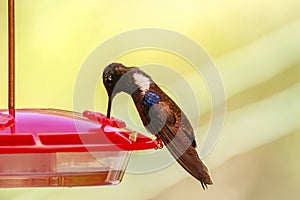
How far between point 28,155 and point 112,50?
0.89 metres

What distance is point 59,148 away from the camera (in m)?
0.64

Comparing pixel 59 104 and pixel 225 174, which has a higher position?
pixel 59 104

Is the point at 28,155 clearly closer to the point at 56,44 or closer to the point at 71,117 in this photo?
the point at 71,117

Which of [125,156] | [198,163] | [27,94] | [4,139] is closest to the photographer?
[4,139]

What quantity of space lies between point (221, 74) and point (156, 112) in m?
0.74

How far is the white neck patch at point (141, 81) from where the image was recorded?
890mm

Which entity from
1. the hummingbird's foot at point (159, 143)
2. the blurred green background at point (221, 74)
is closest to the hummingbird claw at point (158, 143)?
the hummingbird's foot at point (159, 143)

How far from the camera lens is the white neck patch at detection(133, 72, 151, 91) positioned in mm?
890

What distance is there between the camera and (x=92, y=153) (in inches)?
27.0

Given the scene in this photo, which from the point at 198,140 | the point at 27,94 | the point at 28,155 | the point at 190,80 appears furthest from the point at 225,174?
the point at 28,155

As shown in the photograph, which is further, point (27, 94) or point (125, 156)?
point (27, 94)

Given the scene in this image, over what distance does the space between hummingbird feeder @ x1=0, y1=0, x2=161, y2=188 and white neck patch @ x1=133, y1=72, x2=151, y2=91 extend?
121 millimetres

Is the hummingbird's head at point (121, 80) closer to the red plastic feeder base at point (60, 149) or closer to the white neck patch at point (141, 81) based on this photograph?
the white neck patch at point (141, 81)

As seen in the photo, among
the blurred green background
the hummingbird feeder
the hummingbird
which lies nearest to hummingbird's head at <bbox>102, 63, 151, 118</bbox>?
the hummingbird
